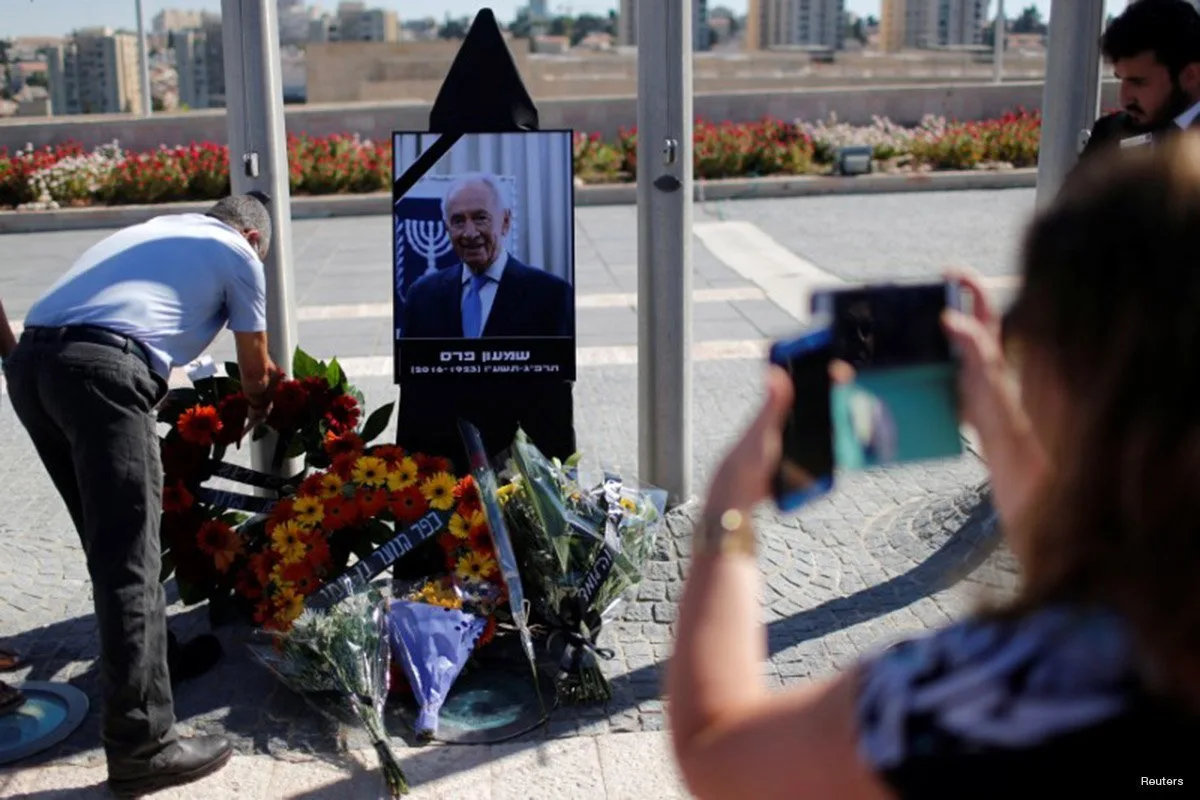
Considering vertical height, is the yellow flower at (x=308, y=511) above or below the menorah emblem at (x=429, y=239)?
below

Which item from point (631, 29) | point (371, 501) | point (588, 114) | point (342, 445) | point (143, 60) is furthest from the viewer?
point (631, 29)

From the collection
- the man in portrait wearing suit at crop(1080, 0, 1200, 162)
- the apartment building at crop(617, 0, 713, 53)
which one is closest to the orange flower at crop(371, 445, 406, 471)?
the man in portrait wearing suit at crop(1080, 0, 1200, 162)

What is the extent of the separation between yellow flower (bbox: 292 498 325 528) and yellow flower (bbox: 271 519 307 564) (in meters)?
0.03

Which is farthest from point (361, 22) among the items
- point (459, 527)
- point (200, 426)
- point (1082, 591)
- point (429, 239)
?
point (1082, 591)

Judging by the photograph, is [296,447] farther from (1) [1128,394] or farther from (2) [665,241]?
(1) [1128,394]

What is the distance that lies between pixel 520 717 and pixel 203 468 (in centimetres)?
152

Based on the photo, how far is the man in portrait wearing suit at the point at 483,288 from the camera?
509cm

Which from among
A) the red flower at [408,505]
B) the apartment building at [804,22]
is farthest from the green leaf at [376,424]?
the apartment building at [804,22]

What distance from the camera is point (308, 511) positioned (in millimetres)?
4609

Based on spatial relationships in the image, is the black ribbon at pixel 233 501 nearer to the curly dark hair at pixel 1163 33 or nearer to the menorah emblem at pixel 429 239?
the menorah emblem at pixel 429 239

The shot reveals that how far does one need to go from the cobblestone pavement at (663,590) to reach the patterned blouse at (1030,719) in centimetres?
234

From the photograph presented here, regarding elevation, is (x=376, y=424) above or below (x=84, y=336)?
below

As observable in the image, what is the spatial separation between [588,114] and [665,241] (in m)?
15.9

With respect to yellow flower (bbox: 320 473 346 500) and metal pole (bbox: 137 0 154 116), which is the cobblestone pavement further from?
metal pole (bbox: 137 0 154 116)
